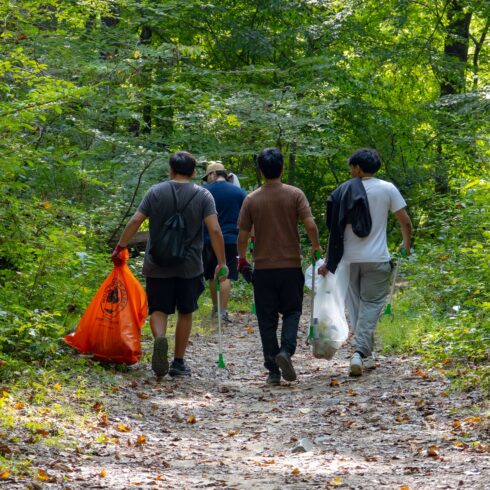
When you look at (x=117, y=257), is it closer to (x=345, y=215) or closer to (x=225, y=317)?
(x=345, y=215)

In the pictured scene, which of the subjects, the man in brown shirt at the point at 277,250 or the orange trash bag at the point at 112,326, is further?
the man in brown shirt at the point at 277,250

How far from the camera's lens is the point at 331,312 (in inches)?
347

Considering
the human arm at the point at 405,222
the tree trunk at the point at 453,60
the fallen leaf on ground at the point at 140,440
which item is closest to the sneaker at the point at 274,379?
the human arm at the point at 405,222

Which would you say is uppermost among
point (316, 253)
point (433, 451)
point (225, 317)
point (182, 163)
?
point (182, 163)

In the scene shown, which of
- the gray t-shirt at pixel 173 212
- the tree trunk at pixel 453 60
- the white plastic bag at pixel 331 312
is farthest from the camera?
the tree trunk at pixel 453 60

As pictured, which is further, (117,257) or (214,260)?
(214,260)

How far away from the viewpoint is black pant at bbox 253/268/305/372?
848 centimetres

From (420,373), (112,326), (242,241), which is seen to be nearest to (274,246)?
(242,241)

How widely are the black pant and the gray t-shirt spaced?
678mm

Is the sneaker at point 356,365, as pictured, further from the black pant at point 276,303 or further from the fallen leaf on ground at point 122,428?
the fallen leaf on ground at point 122,428

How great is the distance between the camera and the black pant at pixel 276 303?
848 cm

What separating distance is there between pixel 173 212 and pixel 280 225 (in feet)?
3.45

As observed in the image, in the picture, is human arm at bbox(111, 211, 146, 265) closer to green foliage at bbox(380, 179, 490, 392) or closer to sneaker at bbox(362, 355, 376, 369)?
sneaker at bbox(362, 355, 376, 369)

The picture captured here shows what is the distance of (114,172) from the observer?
13555mm
